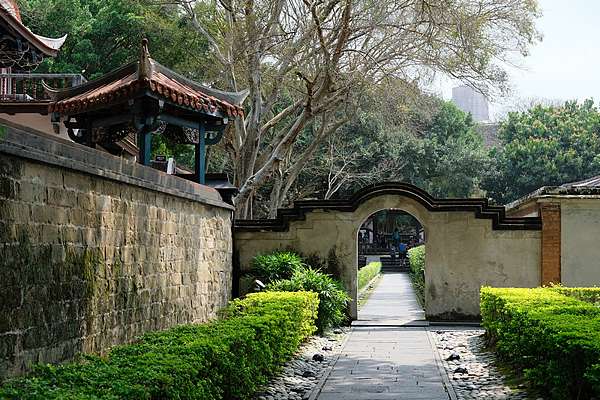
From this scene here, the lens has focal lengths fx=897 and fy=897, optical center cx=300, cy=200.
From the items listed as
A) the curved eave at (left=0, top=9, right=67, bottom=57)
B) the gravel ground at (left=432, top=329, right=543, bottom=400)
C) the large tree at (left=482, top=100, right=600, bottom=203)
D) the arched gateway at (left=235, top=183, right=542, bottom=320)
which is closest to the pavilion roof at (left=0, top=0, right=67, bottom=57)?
the curved eave at (left=0, top=9, right=67, bottom=57)

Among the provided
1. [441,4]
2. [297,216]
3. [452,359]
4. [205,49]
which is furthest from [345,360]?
[205,49]

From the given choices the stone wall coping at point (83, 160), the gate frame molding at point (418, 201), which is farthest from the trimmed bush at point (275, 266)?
the stone wall coping at point (83, 160)

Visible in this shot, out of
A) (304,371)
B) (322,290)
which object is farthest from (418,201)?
(304,371)

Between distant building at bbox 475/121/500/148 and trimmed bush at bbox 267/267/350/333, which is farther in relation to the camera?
distant building at bbox 475/121/500/148

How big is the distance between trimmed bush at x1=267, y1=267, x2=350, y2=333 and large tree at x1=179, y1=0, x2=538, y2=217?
6.23 metres

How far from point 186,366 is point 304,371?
6.12m

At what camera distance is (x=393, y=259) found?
54.1 meters

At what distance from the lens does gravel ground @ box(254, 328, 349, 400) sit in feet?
37.6

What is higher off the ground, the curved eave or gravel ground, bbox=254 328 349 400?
the curved eave

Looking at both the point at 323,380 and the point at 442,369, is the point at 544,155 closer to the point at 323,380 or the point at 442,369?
the point at 442,369

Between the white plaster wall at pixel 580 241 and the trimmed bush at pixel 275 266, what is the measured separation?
20.1ft

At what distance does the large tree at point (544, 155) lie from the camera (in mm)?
52094

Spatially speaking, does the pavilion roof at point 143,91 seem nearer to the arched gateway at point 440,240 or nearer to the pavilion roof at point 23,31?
the pavilion roof at point 23,31

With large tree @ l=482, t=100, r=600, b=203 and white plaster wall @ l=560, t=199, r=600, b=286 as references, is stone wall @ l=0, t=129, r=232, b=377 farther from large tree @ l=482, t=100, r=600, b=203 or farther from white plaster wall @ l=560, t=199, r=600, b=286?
large tree @ l=482, t=100, r=600, b=203
